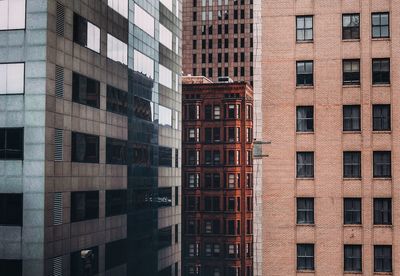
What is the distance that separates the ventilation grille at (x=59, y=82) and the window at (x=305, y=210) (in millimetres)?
19702

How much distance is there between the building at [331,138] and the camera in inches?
1692

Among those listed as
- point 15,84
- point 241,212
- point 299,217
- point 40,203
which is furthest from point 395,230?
point 241,212

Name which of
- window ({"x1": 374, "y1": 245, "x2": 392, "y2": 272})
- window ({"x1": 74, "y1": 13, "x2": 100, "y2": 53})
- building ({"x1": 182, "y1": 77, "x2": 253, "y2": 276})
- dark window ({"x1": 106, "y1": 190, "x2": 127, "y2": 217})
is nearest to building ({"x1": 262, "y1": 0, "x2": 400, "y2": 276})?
window ({"x1": 374, "y1": 245, "x2": 392, "y2": 272})

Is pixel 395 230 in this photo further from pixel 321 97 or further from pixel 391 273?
pixel 321 97

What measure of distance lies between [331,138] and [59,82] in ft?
68.4

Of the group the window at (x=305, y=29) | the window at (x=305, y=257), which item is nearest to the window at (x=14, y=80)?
the window at (x=305, y=29)

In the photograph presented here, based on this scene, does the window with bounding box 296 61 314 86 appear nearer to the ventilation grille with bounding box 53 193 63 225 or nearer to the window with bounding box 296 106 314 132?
the window with bounding box 296 106 314 132

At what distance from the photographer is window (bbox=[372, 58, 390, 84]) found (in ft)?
142

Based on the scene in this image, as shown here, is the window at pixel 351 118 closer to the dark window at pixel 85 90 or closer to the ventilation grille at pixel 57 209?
the dark window at pixel 85 90

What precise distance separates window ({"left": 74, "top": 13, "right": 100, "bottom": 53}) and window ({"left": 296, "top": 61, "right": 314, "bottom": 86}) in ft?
61.5

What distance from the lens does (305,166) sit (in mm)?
43875

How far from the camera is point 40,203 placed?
4650cm

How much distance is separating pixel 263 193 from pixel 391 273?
9.86 metres

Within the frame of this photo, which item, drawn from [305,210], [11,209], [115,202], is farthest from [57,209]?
[305,210]
